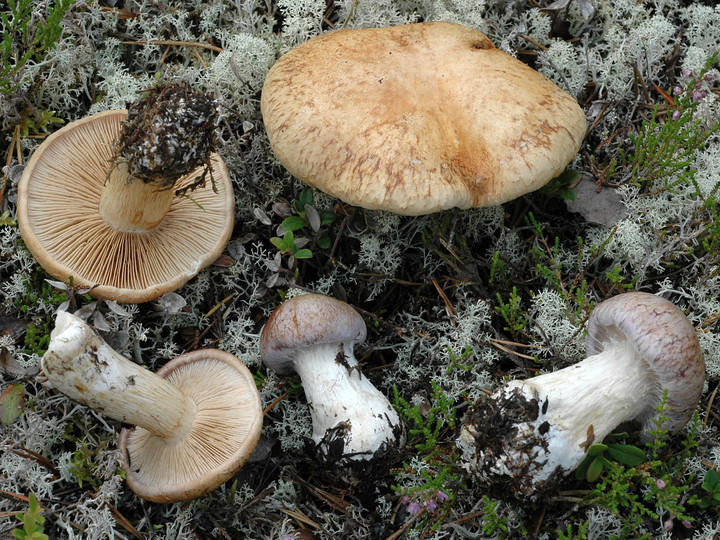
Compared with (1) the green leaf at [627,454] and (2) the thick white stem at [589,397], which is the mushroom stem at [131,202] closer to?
(2) the thick white stem at [589,397]

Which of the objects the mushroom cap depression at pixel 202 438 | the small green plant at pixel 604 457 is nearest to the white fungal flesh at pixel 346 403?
the mushroom cap depression at pixel 202 438

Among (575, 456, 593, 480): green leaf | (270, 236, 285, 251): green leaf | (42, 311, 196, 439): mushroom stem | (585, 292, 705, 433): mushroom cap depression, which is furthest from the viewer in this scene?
(270, 236, 285, 251): green leaf

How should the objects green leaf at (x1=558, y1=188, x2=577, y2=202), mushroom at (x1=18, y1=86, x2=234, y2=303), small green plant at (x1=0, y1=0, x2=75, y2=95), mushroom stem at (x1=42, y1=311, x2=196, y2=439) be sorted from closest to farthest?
1. mushroom stem at (x1=42, y1=311, x2=196, y2=439)
2. mushroom at (x1=18, y1=86, x2=234, y2=303)
3. small green plant at (x1=0, y1=0, x2=75, y2=95)
4. green leaf at (x1=558, y1=188, x2=577, y2=202)

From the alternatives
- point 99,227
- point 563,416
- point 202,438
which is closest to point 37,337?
point 99,227

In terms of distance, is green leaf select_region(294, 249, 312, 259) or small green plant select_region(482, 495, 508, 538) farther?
green leaf select_region(294, 249, 312, 259)

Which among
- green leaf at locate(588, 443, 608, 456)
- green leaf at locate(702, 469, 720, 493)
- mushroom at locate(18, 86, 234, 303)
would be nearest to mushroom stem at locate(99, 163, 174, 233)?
mushroom at locate(18, 86, 234, 303)

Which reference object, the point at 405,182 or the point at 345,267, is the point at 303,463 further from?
the point at 405,182

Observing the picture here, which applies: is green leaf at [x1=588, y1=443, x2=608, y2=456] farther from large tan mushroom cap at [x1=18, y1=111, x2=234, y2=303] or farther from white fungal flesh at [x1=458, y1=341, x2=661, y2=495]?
large tan mushroom cap at [x1=18, y1=111, x2=234, y2=303]
